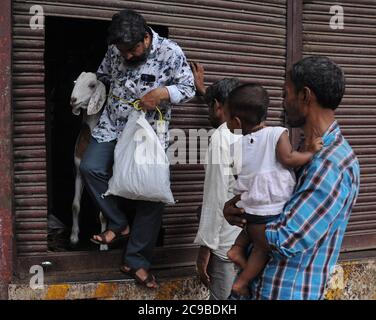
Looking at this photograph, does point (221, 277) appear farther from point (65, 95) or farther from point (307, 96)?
point (65, 95)

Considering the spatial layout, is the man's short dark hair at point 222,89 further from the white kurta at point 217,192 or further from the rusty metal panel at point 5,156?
the rusty metal panel at point 5,156

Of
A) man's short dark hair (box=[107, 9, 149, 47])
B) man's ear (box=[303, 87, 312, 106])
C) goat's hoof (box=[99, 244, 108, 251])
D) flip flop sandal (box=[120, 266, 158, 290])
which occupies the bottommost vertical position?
flip flop sandal (box=[120, 266, 158, 290])

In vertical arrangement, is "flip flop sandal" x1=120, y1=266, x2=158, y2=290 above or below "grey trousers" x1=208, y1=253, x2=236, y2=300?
below

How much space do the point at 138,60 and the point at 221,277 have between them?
4.80 ft

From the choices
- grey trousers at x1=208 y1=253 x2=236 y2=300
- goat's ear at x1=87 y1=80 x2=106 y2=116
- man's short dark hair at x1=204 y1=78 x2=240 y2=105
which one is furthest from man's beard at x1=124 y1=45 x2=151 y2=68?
grey trousers at x1=208 y1=253 x2=236 y2=300

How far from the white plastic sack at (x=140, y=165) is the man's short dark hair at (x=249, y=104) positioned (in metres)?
1.21

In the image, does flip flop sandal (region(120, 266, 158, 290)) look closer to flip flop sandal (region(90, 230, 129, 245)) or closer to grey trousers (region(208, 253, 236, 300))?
flip flop sandal (region(90, 230, 129, 245))

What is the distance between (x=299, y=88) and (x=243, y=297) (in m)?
0.92

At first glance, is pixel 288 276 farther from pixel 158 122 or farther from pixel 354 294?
pixel 354 294

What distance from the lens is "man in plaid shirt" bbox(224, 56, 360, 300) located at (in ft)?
7.27

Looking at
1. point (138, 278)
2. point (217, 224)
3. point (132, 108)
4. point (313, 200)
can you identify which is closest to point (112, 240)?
point (138, 278)

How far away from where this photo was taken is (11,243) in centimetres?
385

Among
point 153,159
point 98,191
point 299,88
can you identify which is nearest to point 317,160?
point 299,88

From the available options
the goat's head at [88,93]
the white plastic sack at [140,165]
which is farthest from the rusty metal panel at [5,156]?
the white plastic sack at [140,165]
